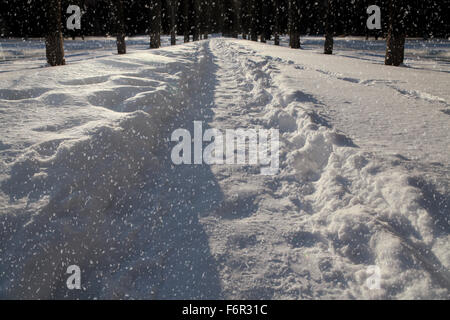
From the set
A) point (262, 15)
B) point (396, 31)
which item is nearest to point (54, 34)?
point (396, 31)

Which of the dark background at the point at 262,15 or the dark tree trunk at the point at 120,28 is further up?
the dark background at the point at 262,15

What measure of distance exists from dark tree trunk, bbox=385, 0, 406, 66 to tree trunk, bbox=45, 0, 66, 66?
9.66 m

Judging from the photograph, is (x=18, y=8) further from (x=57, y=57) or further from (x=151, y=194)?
(x=151, y=194)

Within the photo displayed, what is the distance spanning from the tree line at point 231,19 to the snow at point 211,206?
6109 mm

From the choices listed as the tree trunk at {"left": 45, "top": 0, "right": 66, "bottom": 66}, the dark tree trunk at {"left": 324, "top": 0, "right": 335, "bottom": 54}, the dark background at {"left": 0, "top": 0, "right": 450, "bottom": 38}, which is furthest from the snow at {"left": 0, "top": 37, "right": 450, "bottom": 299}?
the dark background at {"left": 0, "top": 0, "right": 450, "bottom": 38}

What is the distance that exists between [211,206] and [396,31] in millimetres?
9066

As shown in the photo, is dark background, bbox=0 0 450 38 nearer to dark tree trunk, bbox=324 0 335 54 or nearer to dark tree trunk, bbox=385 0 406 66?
dark tree trunk, bbox=324 0 335 54

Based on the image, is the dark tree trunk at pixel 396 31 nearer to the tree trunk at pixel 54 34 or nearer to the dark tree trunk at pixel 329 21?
the dark tree trunk at pixel 329 21

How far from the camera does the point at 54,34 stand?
718 centimetres

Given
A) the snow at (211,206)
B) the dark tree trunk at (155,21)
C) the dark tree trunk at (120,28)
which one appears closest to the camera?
the snow at (211,206)

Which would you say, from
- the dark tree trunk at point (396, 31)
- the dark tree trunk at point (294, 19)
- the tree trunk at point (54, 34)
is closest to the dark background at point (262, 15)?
the dark tree trunk at point (294, 19)

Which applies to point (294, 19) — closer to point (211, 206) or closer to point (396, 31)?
point (396, 31)

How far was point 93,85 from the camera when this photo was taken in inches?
142

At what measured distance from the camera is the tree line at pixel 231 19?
780 cm
